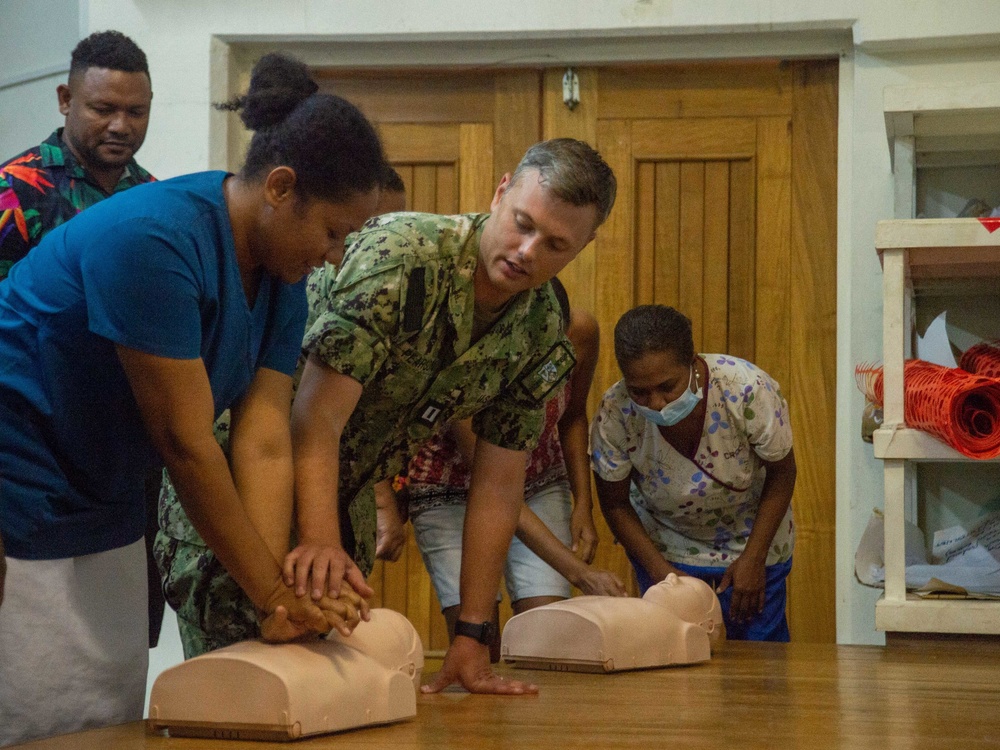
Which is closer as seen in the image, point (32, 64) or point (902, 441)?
point (902, 441)

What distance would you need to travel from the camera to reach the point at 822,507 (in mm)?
3248

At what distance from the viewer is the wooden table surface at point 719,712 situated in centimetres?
127

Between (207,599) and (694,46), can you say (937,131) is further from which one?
(207,599)

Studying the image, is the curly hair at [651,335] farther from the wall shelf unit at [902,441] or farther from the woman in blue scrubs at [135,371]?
the woman in blue scrubs at [135,371]

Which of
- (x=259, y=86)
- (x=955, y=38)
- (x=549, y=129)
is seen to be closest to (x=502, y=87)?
(x=549, y=129)

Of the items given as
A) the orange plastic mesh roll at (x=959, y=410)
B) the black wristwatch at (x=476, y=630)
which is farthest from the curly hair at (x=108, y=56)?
the orange plastic mesh roll at (x=959, y=410)

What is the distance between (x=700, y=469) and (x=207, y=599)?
1.26 metres

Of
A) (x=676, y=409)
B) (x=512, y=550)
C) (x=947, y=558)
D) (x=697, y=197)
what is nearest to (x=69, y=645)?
(x=512, y=550)

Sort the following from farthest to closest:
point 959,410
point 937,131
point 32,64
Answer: point 32,64 < point 937,131 < point 959,410

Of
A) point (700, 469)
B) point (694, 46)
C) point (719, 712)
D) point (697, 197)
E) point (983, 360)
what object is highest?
point (694, 46)

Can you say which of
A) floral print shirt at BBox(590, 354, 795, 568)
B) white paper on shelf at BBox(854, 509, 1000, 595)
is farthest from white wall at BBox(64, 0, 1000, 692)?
floral print shirt at BBox(590, 354, 795, 568)

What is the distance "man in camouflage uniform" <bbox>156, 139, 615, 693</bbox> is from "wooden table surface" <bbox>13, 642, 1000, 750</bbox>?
15 cm

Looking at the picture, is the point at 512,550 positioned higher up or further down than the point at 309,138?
further down

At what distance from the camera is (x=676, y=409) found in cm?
250
